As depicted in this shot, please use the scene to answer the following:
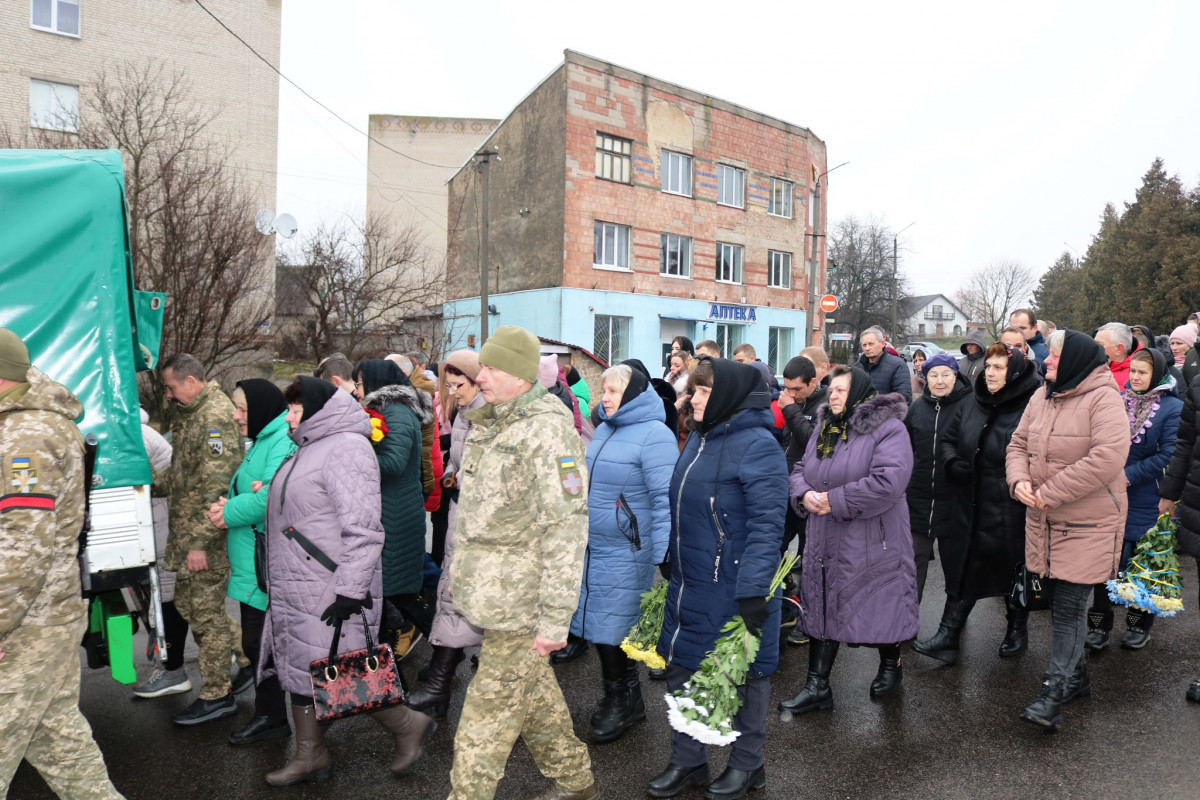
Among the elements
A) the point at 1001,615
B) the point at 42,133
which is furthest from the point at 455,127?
the point at 1001,615

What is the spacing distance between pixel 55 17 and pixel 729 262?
23930 mm

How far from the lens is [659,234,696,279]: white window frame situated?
29.6 m

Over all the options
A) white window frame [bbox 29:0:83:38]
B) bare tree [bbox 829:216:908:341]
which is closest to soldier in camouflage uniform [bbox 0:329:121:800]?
white window frame [bbox 29:0:83:38]

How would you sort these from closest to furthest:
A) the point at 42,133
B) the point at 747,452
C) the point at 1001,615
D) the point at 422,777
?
the point at 747,452, the point at 422,777, the point at 1001,615, the point at 42,133

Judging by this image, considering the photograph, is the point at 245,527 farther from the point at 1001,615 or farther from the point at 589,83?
the point at 589,83

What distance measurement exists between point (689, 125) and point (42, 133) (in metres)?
21.2

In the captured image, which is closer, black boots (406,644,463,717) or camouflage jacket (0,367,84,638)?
camouflage jacket (0,367,84,638)

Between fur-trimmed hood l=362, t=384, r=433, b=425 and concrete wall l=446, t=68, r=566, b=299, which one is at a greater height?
concrete wall l=446, t=68, r=566, b=299

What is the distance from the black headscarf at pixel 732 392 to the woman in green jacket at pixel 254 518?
229 cm

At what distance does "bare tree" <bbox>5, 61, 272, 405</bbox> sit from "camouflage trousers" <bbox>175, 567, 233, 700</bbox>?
922 centimetres

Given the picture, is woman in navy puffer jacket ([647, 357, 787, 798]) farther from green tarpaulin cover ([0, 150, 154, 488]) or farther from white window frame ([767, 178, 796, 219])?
white window frame ([767, 178, 796, 219])

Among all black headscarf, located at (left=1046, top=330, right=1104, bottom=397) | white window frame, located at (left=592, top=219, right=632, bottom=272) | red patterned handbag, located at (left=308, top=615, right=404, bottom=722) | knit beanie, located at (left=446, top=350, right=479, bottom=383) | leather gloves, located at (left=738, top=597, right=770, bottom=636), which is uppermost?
white window frame, located at (left=592, top=219, right=632, bottom=272)

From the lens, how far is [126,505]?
3943 millimetres

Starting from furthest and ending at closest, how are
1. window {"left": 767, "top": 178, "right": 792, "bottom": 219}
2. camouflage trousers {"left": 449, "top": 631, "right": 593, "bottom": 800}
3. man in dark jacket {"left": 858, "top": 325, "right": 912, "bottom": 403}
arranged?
window {"left": 767, "top": 178, "right": 792, "bottom": 219} → man in dark jacket {"left": 858, "top": 325, "right": 912, "bottom": 403} → camouflage trousers {"left": 449, "top": 631, "right": 593, "bottom": 800}
